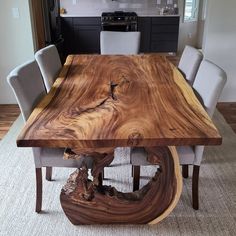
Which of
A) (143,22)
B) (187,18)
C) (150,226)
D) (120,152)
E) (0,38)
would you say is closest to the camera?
(150,226)

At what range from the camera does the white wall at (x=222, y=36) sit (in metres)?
3.23

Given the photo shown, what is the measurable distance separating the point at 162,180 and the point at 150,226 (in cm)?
36

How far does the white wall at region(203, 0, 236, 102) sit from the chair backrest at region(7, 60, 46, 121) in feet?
7.31

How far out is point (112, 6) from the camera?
618 cm

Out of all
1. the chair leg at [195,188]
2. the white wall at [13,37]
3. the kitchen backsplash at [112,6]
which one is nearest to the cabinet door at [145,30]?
the kitchen backsplash at [112,6]

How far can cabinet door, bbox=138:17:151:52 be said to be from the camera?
229 inches

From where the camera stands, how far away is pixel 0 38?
130 inches

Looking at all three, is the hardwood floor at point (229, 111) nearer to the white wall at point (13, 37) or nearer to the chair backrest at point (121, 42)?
the chair backrest at point (121, 42)

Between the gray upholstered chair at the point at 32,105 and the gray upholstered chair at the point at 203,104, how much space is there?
0.31 m

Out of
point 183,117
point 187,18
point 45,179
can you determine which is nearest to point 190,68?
point 183,117

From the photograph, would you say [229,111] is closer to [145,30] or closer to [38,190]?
[38,190]

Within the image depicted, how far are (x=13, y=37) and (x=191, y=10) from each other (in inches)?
189

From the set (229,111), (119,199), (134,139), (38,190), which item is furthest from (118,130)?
(229,111)

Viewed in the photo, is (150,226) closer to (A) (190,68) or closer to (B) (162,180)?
(B) (162,180)
